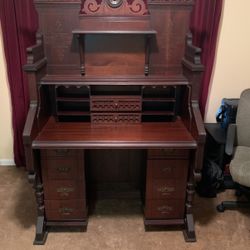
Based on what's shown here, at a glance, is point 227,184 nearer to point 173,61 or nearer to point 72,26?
point 173,61

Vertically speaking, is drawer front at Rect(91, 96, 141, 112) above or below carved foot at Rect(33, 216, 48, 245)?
above

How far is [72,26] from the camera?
198cm

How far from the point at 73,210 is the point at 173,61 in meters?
1.22

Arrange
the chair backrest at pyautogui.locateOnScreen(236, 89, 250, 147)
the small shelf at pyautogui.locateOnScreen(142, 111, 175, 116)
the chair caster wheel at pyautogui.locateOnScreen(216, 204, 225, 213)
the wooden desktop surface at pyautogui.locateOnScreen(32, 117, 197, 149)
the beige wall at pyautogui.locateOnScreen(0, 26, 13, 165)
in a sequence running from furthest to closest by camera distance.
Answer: the beige wall at pyautogui.locateOnScreen(0, 26, 13, 165) → the chair caster wheel at pyautogui.locateOnScreen(216, 204, 225, 213) → the chair backrest at pyautogui.locateOnScreen(236, 89, 250, 147) → the small shelf at pyautogui.locateOnScreen(142, 111, 175, 116) → the wooden desktop surface at pyautogui.locateOnScreen(32, 117, 197, 149)

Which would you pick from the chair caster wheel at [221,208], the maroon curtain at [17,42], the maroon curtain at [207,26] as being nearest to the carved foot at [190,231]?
the chair caster wheel at [221,208]

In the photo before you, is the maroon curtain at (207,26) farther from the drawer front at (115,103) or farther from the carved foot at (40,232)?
the carved foot at (40,232)

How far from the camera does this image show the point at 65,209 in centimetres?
206

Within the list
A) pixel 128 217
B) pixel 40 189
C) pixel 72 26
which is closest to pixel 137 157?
pixel 128 217

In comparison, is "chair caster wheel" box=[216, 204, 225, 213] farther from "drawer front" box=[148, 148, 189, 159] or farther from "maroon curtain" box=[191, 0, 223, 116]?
"maroon curtain" box=[191, 0, 223, 116]

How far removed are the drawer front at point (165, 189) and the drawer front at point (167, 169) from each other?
0.04 m

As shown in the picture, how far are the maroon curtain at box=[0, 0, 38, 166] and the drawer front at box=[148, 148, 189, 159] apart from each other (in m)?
1.24

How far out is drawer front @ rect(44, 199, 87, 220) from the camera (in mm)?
2039

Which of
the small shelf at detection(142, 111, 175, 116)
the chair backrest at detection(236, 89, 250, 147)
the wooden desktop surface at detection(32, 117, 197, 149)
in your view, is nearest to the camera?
the wooden desktop surface at detection(32, 117, 197, 149)

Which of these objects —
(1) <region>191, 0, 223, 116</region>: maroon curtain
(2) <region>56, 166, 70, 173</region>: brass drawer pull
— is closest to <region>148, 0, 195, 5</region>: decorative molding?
(1) <region>191, 0, 223, 116</region>: maroon curtain
